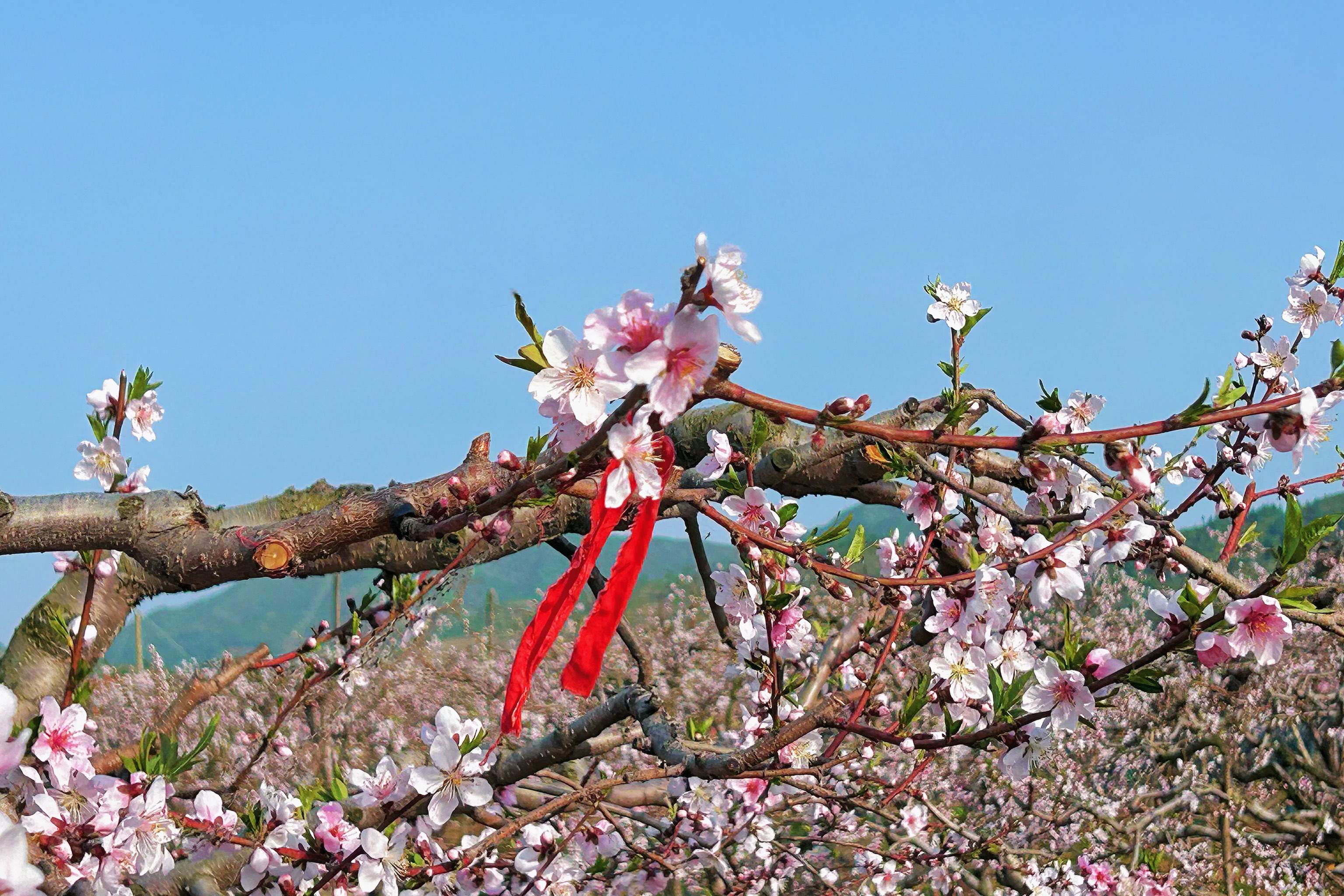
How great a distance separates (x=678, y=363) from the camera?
1120mm

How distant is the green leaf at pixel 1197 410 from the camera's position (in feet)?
4.77

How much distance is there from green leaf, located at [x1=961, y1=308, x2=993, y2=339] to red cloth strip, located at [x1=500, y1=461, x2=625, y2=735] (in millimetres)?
1272

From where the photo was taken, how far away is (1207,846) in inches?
329

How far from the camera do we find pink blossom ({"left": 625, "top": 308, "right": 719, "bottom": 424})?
1089 millimetres

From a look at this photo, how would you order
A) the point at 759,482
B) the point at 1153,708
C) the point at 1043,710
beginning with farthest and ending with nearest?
the point at 1153,708 → the point at 759,482 → the point at 1043,710

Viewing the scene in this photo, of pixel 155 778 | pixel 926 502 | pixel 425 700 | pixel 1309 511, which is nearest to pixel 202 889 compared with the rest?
pixel 155 778

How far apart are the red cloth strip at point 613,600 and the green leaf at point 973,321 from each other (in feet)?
3.98

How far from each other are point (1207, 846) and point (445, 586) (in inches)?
303

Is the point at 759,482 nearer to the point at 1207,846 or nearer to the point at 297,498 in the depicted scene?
the point at 297,498

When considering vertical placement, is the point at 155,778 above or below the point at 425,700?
below

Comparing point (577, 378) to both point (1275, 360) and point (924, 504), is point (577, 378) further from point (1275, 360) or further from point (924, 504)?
point (1275, 360)

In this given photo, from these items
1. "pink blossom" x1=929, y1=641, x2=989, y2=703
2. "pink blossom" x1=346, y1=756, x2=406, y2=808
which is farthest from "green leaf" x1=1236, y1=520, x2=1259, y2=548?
"pink blossom" x1=346, y1=756, x2=406, y2=808

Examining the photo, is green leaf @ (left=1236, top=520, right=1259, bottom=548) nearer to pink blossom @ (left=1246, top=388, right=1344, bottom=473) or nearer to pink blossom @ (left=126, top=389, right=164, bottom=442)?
pink blossom @ (left=1246, top=388, right=1344, bottom=473)

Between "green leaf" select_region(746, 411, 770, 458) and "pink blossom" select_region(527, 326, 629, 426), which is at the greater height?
"green leaf" select_region(746, 411, 770, 458)
